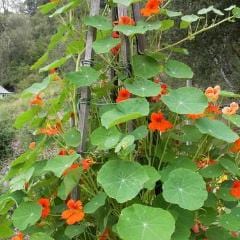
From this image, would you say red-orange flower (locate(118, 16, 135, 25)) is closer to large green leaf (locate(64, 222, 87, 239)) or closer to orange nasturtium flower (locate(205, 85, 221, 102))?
orange nasturtium flower (locate(205, 85, 221, 102))

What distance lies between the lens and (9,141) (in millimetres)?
5184

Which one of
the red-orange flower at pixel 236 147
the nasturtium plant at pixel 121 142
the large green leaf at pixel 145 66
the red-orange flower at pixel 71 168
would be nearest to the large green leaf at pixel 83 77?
the nasturtium plant at pixel 121 142

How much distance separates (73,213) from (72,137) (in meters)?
0.21

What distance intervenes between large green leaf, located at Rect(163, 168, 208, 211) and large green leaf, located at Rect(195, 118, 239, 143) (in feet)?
0.37

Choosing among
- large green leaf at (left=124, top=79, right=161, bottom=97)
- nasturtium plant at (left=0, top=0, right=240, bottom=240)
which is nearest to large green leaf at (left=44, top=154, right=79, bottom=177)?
nasturtium plant at (left=0, top=0, right=240, bottom=240)

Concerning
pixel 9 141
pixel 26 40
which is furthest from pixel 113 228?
pixel 26 40

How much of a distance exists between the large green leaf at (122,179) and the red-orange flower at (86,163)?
0.12 metres

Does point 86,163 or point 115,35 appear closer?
point 86,163

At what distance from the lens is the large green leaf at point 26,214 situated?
112cm

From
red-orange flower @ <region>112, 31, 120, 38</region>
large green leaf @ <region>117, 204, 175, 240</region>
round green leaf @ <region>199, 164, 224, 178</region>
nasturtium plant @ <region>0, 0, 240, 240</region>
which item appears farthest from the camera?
red-orange flower @ <region>112, 31, 120, 38</region>

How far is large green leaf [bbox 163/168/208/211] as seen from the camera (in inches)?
39.7

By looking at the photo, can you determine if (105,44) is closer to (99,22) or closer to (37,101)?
(99,22)

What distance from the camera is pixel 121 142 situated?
98cm

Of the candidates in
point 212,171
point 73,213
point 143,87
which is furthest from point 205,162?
point 73,213
